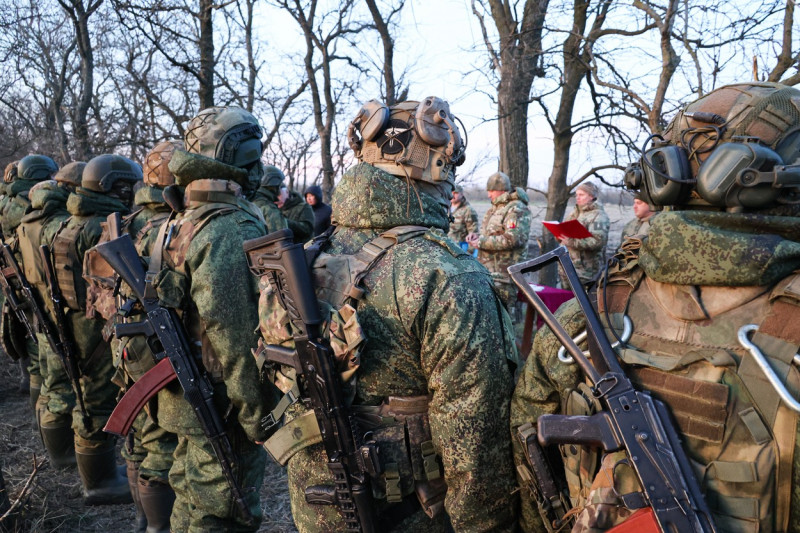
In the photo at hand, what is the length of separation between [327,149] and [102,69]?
1080cm

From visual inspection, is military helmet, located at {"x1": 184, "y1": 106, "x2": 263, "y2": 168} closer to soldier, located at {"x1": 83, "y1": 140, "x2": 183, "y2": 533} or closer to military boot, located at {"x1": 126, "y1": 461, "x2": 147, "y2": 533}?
soldier, located at {"x1": 83, "y1": 140, "x2": 183, "y2": 533}

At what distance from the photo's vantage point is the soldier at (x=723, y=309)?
134 centimetres

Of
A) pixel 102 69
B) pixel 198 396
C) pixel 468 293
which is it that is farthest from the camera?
pixel 102 69

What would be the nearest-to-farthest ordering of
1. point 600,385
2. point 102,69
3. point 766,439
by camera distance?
point 766,439
point 600,385
point 102,69

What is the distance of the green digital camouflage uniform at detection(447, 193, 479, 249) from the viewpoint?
32.3 feet

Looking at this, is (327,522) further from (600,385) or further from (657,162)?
(657,162)

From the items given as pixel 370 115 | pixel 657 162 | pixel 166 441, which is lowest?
pixel 166 441

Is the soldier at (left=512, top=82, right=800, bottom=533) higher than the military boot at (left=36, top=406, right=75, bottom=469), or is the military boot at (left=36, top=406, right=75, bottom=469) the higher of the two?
the soldier at (left=512, top=82, right=800, bottom=533)

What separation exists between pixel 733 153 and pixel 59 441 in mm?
5555

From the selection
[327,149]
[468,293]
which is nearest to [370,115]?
[468,293]

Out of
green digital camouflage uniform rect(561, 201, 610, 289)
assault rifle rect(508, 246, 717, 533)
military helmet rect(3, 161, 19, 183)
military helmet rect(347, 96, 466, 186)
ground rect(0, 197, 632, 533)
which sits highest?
military helmet rect(347, 96, 466, 186)

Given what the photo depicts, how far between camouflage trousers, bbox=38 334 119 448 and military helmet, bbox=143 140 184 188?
1657mm

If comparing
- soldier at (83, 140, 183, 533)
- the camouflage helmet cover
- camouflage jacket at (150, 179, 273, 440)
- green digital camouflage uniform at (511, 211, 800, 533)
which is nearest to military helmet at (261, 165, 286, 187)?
the camouflage helmet cover

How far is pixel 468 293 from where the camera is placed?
2.06 metres
